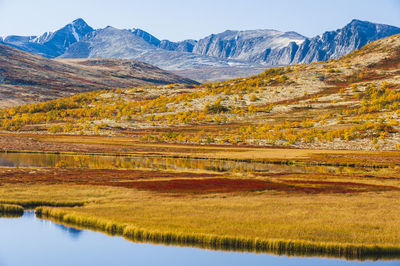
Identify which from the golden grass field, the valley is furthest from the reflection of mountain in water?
the golden grass field

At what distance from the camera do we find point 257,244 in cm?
2638

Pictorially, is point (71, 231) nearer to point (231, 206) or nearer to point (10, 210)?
point (10, 210)

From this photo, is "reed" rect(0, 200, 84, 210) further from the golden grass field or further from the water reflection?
the water reflection

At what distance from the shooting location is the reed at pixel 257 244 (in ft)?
82.7

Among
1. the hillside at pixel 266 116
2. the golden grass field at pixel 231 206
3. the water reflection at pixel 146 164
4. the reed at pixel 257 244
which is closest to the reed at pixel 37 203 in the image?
the golden grass field at pixel 231 206

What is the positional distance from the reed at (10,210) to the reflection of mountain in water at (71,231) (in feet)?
16.5

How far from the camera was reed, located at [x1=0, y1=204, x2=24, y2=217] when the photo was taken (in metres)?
34.2

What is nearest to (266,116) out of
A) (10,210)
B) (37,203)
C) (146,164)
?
(146,164)

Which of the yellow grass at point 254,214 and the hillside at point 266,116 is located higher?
the hillside at point 266,116

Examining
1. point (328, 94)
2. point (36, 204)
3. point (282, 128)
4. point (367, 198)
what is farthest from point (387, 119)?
point (36, 204)

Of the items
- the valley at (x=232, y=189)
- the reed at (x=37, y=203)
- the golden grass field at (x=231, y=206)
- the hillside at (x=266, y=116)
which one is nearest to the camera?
the golden grass field at (x=231, y=206)

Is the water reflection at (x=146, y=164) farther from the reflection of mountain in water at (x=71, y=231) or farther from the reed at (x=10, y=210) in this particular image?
the reflection of mountain in water at (x=71, y=231)

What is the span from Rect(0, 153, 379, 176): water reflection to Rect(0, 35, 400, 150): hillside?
39145 millimetres

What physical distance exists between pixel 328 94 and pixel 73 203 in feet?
509
